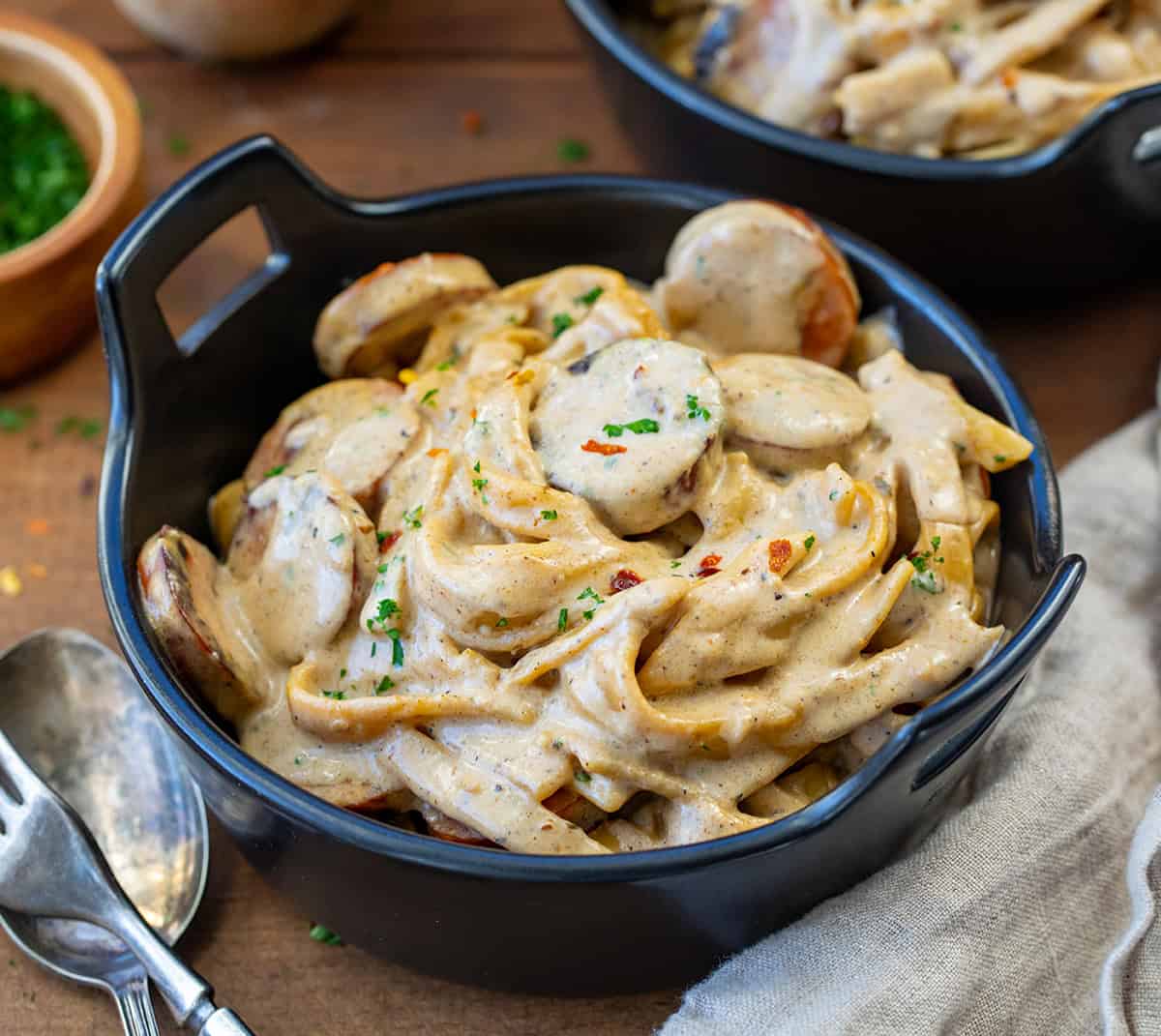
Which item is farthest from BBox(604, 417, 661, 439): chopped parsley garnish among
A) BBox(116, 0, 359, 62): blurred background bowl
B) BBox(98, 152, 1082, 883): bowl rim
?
BBox(116, 0, 359, 62): blurred background bowl

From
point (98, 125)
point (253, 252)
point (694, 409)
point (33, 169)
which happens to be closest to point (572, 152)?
point (253, 252)

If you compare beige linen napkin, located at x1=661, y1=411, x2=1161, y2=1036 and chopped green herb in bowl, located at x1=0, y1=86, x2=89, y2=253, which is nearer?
beige linen napkin, located at x1=661, y1=411, x2=1161, y2=1036

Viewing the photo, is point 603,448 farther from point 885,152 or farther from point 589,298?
point 885,152


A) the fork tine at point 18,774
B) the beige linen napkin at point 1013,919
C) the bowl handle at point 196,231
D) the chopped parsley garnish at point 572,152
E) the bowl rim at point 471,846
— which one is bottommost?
the beige linen napkin at point 1013,919

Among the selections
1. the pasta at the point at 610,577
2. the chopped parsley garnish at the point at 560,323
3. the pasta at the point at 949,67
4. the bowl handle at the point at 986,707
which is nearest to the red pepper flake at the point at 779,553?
the pasta at the point at 610,577

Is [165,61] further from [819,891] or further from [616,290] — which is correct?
[819,891]

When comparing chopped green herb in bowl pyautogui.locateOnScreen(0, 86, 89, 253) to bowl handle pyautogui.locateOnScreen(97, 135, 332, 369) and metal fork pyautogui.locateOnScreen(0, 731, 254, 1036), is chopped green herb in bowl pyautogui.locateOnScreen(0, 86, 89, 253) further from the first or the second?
metal fork pyautogui.locateOnScreen(0, 731, 254, 1036)

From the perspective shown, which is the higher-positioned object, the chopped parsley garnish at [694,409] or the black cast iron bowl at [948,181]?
the chopped parsley garnish at [694,409]

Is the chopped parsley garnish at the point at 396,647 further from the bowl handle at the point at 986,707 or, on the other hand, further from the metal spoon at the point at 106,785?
the bowl handle at the point at 986,707
